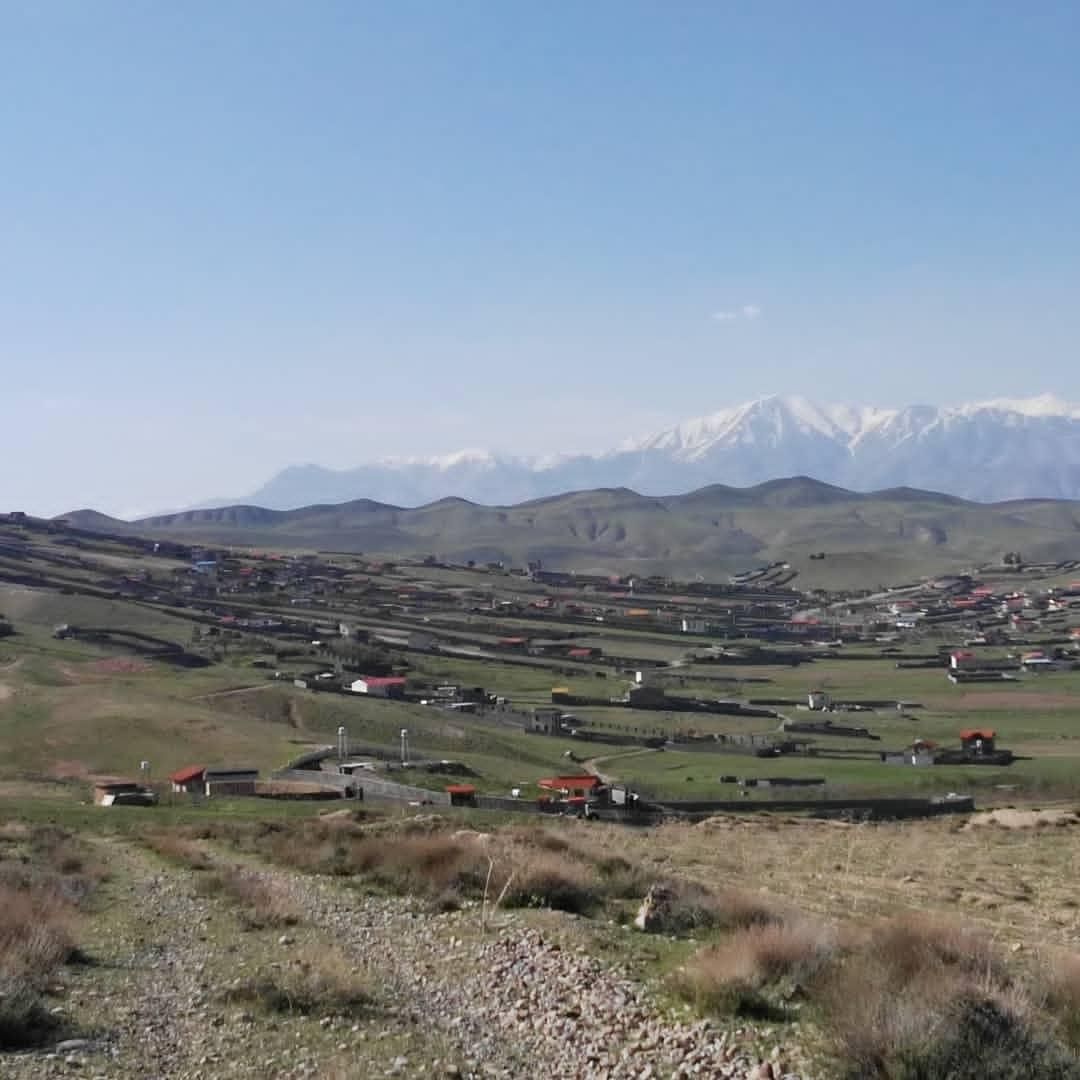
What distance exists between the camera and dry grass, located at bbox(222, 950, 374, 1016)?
11773 mm

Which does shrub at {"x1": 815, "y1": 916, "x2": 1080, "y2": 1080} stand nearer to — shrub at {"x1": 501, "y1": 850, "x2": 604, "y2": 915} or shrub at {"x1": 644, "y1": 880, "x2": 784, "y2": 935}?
shrub at {"x1": 644, "y1": 880, "x2": 784, "y2": 935}

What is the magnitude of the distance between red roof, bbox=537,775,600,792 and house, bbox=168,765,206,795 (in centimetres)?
1219

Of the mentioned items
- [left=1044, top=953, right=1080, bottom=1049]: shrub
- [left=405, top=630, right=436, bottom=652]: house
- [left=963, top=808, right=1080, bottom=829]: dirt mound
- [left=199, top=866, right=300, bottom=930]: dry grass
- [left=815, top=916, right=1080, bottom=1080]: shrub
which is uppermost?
[left=815, top=916, right=1080, bottom=1080]: shrub

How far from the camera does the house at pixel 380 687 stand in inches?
3386

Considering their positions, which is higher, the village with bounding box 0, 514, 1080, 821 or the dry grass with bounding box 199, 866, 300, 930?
the dry grass with bounding box 199, 866, 300, 930

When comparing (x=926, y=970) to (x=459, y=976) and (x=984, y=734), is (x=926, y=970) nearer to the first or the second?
(x=459, y=976)

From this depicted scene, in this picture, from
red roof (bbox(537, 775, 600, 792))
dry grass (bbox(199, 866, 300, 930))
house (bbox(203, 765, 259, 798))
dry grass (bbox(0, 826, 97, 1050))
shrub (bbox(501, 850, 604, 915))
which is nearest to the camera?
dry grass (bbox(0, 826, 97, 1050))

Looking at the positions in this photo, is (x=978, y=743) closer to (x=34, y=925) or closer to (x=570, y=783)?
(x=570, y=783)

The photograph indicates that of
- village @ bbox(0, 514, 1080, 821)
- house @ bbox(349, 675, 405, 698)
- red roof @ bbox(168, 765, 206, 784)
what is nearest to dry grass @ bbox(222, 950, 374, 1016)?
village @ bbox(0, 514, 1080, 821)

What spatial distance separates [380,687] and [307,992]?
75324 mm

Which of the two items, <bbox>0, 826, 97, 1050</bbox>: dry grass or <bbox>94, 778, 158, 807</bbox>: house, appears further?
<bbox>94, 778, 158, 807</bbox>: house

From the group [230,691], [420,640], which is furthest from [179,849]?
[420,640]

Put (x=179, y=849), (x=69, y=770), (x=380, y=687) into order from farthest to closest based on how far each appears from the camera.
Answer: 1. (x=380, y=687)
2. (x=69, y=770)
3. (x=179, y=849)

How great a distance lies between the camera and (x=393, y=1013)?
11.8m
